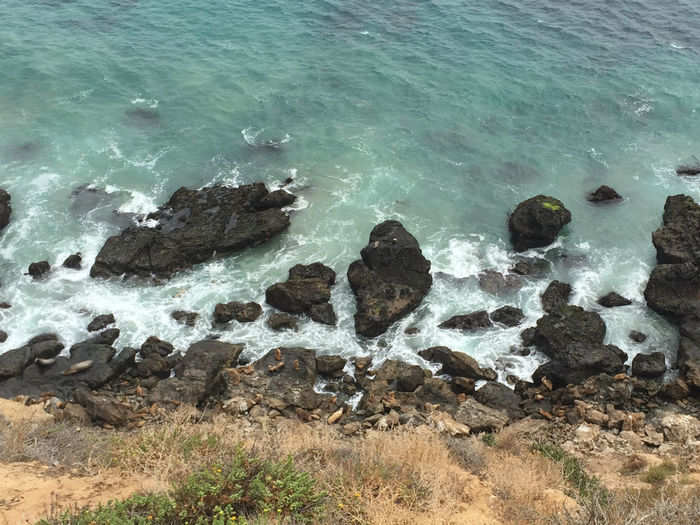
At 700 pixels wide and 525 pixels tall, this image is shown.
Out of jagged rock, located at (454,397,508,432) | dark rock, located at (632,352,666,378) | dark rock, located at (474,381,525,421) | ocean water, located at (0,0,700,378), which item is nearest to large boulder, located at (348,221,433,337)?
ocean water, located at (0,0,700,378)

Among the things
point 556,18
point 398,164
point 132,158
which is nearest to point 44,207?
point 132,158

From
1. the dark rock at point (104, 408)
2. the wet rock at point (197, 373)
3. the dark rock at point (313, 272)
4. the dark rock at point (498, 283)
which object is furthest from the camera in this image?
the dark rock at point (498, 283)

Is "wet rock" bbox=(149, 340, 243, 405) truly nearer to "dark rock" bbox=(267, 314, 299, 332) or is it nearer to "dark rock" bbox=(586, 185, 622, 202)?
"dark rock" bbox=(267, 314, 299, 332)

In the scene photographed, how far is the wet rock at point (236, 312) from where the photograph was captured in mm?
23094

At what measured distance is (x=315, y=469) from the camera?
37.4 feet

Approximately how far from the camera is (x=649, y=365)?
69.3 ft

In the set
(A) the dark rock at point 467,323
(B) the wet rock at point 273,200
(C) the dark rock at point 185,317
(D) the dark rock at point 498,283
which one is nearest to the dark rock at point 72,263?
(C) the dark rock at point 185,317

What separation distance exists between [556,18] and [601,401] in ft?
136

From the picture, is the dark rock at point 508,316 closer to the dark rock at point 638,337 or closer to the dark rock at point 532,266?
the dark rock at point 532,266

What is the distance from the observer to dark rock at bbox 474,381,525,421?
64.1 ft

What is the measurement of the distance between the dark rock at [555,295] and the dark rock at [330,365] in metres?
9.35

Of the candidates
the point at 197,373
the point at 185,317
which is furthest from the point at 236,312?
the point at 197,373

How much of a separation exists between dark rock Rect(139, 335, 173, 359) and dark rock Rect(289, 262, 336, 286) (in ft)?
19.4

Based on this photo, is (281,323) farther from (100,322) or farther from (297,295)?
(100,322)
